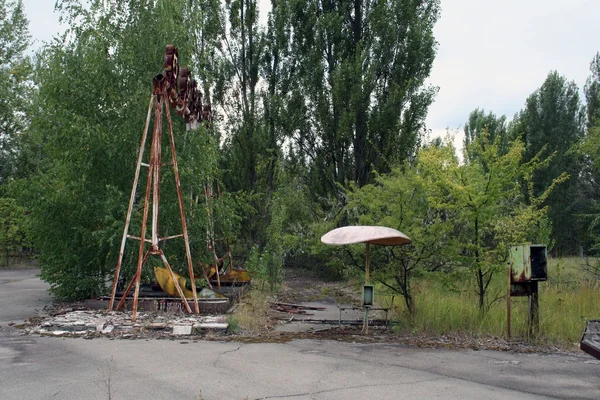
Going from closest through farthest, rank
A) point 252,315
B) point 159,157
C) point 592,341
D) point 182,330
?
point 592,341
point 182,330
point 252,315
point 159,157

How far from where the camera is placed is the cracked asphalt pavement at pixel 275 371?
5.68m

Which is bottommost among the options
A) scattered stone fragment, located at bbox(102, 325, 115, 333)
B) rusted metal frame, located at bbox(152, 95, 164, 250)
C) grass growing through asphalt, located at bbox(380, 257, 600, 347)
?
scattered stone fragment, located at bbox(102, 325, 115, 333)

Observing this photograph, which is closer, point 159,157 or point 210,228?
point 159,157

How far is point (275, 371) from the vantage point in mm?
6594

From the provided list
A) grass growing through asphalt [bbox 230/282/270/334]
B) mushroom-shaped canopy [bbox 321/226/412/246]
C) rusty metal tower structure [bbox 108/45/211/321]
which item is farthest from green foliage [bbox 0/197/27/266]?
mushroom-shaped canopy [bbox 321/226/412/246]

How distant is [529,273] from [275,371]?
4.15 m

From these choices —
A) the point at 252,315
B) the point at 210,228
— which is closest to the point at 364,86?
the point at 210,228

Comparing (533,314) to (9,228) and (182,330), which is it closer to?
(182,330)

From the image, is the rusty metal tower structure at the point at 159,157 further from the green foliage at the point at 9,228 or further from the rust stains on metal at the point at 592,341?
the green foliage at the point at 9,228

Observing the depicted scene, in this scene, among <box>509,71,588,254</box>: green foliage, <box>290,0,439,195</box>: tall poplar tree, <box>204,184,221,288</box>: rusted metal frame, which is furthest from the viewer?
<box>509,71,588,254</box>: green foliage

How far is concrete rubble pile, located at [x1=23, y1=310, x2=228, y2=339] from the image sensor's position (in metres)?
8.97

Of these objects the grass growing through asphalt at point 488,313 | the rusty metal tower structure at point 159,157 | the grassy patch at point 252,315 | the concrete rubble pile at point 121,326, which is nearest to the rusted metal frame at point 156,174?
the rusty metal tower structure at point 159,157

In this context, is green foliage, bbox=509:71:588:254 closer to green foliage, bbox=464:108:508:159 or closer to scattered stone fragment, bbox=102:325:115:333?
green foliage, bbox=464:108:508:159

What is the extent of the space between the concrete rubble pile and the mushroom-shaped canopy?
7.61 ft
